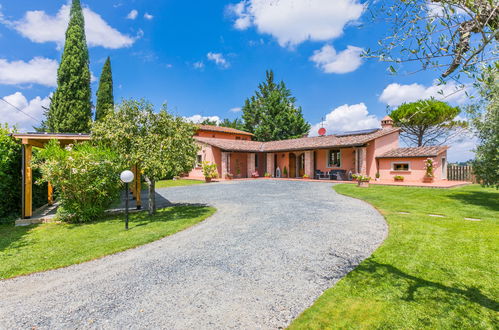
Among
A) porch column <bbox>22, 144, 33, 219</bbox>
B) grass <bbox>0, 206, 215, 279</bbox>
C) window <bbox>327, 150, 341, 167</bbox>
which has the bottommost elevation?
grass <bbox>0, 206, 215, 279</bbox>

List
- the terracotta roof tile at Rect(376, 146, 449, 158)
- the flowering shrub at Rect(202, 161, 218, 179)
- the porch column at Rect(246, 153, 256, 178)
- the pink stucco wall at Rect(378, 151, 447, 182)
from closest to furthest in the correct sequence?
the terracotta roof tile at Rect(376, 146, 449, 158) → the pink stucco wall at Rect(378, 151, 447, 182) → the flowering shrub at Rect(202, 161, 218, 179) → the porch column at Rect(246, 153, 256, 178)

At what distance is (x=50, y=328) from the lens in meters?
2.94

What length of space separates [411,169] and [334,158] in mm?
6511

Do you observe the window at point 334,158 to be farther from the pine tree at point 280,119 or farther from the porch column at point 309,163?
the pine tree at point 280,119

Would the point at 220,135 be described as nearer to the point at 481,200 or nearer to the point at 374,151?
the point at 374,151

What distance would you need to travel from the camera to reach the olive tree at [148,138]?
27.2 ft

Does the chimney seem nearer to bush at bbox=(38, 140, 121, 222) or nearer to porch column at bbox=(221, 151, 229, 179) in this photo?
porch column at bbox=(221, 151, 229, 179)

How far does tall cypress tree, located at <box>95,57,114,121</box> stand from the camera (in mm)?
30302

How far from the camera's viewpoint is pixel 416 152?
64.7 feet

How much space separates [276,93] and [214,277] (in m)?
41.6

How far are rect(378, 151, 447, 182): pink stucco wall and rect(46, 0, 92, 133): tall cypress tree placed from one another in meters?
27.7

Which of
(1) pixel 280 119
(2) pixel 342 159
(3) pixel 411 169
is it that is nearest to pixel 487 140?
(3) pixel 411 169

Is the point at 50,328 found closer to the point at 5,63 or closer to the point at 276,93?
the point at 5,63

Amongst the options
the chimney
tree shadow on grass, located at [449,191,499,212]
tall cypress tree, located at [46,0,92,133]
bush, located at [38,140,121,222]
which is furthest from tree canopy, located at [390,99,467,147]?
tall cypress tree, located at [46,0,92,133]
